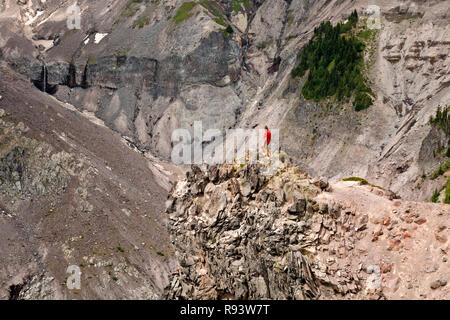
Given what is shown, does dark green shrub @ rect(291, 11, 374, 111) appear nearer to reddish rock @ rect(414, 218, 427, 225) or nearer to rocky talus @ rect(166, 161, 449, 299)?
rocky talus @ rect(166, 161, 449, 299)

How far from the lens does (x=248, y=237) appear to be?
80.2ft

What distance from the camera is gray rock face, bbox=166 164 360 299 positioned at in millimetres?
21781

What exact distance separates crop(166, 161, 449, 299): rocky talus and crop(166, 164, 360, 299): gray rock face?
5 cm

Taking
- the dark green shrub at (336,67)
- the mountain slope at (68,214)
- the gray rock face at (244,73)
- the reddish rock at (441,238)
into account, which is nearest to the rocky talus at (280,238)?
the reddish rock at (441,238)

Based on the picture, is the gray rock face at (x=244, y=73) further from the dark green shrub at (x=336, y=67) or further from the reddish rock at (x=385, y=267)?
the reddish rock at (x=385, y=267)

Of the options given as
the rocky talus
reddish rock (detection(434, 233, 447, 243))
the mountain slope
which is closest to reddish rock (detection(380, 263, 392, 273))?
the rocky talus

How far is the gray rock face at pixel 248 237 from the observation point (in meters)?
21.8

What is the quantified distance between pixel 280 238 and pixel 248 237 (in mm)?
2218

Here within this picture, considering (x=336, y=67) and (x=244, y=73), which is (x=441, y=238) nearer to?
(x=336, y=67)

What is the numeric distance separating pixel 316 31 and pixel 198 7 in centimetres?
3968

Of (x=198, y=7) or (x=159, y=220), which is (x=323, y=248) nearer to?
(x=159, y=220)

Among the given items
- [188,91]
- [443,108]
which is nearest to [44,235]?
[443,108]

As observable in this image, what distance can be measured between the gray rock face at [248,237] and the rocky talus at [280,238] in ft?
0.15

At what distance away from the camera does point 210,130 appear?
10788 centimetres
